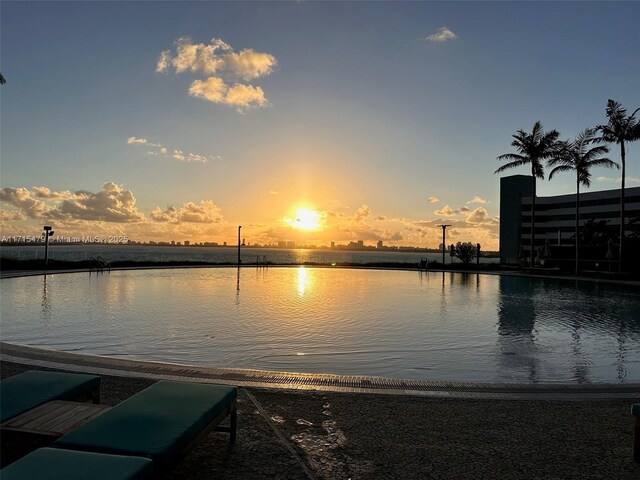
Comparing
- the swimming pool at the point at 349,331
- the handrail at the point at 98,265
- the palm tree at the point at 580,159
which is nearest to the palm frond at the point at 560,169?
the palm tree at the point at 580,159

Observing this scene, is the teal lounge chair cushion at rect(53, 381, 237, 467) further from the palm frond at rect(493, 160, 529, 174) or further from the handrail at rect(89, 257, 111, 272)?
the palm frond at rect(493, 160, 529, 174)

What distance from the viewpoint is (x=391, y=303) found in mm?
17188

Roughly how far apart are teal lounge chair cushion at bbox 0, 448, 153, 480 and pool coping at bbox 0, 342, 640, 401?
11.0 ft

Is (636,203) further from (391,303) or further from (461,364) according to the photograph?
(461,364)

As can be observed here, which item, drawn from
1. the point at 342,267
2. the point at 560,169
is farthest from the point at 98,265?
the point at 560,169

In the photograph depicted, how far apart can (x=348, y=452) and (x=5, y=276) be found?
27.2 metres

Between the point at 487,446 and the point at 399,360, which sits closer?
the point at 487,446

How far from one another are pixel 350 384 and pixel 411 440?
79.5 inches

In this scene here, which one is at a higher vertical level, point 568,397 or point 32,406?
point 32,406

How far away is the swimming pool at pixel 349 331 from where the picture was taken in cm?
830

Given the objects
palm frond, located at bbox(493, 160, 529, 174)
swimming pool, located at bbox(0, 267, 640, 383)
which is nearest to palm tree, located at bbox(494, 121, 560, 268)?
palm frond, located at bbox(493, 160, 529, 174)

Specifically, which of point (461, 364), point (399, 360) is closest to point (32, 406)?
point (399, 360)

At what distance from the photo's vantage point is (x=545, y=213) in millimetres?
84562

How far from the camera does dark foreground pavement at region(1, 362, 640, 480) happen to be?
382 cm
